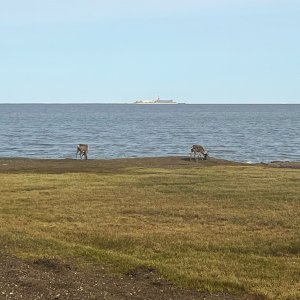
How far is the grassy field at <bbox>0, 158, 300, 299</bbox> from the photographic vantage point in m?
14.6

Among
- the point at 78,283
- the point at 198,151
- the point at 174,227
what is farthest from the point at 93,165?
the point at 78,283

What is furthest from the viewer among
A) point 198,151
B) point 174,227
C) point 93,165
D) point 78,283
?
point 198,151

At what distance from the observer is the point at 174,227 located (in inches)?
779

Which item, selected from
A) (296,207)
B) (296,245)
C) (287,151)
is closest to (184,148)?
(287,151)

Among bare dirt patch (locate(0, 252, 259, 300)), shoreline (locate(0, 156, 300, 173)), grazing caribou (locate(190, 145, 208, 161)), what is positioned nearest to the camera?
bare dirt patch (locate(0, 252, 259, 300))

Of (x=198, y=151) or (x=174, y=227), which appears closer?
(x=174, y=227)

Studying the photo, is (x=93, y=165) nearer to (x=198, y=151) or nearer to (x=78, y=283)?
(x=198, y=151)

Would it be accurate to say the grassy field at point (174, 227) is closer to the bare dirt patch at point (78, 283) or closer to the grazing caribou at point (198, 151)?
the bare dirt patch at point (78, 283)

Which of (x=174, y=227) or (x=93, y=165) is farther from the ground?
(x=174, y=227)

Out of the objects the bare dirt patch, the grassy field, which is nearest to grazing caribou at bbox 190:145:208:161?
the grassy field

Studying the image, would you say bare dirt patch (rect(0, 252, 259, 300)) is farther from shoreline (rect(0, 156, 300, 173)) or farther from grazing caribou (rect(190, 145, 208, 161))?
grazing caribou (rect(190, 145, 208, 161))

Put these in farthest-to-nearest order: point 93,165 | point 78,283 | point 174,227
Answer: point 93,165
point 174,227
point 78,283

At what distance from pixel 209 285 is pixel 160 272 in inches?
53.5

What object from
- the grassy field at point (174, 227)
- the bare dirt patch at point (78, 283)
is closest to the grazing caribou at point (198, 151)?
the grassy field at point (174, 227)
